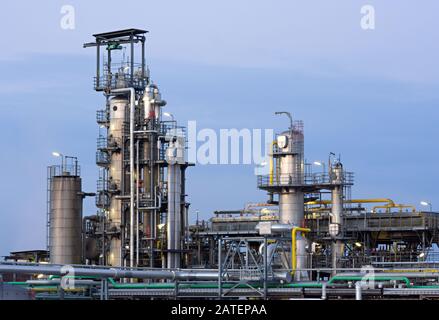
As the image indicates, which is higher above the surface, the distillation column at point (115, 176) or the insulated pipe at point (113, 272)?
the distillation column at point (115, 176)

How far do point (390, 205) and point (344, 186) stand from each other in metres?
3.95

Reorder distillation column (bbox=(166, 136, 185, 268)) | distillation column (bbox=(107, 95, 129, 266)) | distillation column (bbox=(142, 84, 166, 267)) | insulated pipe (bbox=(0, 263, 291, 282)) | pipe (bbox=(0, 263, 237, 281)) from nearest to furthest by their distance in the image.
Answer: pipe (bbox=(0, 263, 237, 281))
insulated pipe (bbox=(0, 263, 291, 282))
distillation column (bbox=(166, 136, 185, 268))
distillation column (bbox=(142, 84, 166, 267))
distillation column (bbox=(107, 95, 129, 266))

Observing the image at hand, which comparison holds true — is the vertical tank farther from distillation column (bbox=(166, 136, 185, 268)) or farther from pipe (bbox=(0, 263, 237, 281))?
pipe (bbox=(0, 263, 237, 281))

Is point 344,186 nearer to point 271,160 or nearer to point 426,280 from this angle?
point 271,160

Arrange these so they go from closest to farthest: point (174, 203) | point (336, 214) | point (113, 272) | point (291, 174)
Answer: point (113, 272) → point (174, 203) → point (291, 174) → point (336, 214)

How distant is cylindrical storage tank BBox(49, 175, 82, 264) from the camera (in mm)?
51188

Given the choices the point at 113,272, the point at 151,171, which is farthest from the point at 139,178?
the point at 113,272

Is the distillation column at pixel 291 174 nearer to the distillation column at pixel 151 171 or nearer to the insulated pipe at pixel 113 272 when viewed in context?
the distillation column at pixel 151 171

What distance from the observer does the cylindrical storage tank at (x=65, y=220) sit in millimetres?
51188

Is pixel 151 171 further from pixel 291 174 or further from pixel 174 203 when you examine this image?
pixel 291 174

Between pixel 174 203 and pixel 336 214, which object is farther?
pixel 336 214

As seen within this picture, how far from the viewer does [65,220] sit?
169 feet

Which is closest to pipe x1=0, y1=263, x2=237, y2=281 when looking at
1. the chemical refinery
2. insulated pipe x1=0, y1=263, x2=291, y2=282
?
insulated pipe x1=0, y1=263, x2=291, y2=282

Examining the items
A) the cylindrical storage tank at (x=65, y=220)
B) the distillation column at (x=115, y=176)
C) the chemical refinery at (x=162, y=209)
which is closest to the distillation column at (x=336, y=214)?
the chemical refinery at (x=162, y=209)
